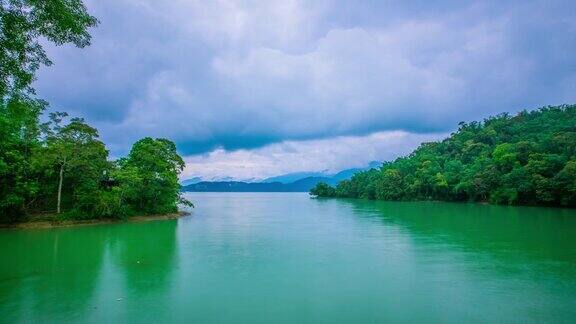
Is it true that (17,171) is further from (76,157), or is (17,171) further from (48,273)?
(48,273)

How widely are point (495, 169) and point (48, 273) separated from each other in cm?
5218

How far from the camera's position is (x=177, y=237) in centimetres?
2109

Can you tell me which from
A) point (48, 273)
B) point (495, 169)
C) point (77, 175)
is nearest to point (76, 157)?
point (77, 175)

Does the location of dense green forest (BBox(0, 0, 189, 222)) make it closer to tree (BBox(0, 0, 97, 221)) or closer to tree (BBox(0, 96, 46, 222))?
tree (BBox(0, 96, 46, 222))

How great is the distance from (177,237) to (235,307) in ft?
44.0

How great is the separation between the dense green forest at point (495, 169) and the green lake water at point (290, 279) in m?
26.5

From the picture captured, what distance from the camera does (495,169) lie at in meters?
51.0

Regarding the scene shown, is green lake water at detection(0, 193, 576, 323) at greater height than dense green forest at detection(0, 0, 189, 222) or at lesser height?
lesser

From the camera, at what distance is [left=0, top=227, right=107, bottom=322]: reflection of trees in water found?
8656 mm

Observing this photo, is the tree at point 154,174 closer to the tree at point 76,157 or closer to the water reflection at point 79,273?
the tree at point 76,157

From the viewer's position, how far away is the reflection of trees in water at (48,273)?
866cm

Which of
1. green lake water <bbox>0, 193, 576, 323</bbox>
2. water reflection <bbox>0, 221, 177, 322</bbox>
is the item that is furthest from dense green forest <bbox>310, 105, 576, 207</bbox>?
water reflection <bbox>0, 221, 177, 322</bbox>

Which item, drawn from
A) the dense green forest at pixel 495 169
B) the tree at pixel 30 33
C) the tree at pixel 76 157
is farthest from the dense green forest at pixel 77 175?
the dense green forest at pixel 495 169

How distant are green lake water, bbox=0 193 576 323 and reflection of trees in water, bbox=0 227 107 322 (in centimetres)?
4
